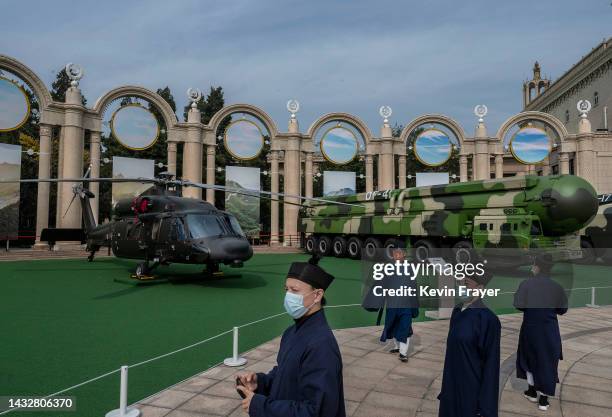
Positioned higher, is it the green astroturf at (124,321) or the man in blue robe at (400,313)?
the man in blue robe at (400,313)

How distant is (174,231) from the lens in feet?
47.9

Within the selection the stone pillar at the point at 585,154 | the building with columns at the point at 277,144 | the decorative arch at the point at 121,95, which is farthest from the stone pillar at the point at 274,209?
the stone pillar at the point at 585,154

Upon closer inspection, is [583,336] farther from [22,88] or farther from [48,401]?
[22,88]

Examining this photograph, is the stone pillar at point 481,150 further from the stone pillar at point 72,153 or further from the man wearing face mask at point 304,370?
the man wearing face mask at point 304,370

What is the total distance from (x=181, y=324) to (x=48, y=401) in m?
4.26

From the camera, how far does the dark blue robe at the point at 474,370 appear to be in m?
3.97

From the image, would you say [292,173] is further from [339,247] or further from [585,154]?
[585,154]

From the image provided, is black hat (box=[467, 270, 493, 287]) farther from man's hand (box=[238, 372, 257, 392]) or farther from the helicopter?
the helicopter

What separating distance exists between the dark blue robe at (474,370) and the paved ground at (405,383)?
47.1 inches

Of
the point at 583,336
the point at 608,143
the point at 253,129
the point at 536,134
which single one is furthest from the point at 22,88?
the point at 608,143

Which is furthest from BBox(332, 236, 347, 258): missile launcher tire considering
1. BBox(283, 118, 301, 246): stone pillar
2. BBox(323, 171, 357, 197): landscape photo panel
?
BBox(323, 171, 357, 197): landscape photo panel

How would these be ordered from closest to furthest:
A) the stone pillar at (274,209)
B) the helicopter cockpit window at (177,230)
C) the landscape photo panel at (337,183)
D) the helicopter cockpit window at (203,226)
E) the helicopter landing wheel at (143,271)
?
the helicopter cockpit window at (203,226) < the helicopter cockpit window at (177,230) < the helicopter landing wheel at (143,271) < the stone pillar at (274,209) < the landscape photo panel at (337,183)

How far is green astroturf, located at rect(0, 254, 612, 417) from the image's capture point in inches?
244

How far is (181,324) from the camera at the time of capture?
9.42m
